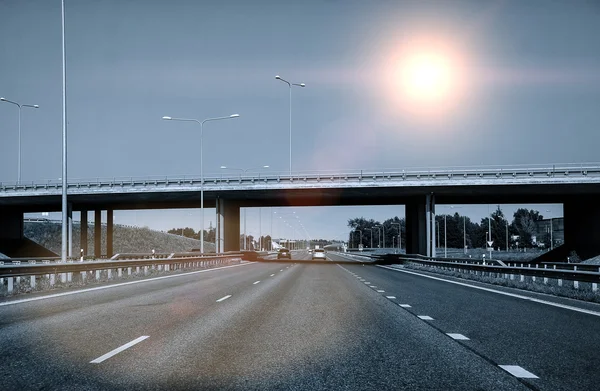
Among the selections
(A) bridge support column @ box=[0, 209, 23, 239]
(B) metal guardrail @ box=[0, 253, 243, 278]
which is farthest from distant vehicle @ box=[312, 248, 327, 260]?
(B) metal guardrail @ box=[0, 253, 243, 278]

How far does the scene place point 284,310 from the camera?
13.4 meters

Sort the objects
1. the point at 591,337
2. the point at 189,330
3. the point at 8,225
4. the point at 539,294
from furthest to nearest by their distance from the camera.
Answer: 1. the point at 8,225
2. the point at 539,294
3. the point at 189,330
4. the point at 591,337

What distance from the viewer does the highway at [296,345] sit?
6.29m

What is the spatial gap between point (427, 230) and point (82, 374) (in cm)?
4840

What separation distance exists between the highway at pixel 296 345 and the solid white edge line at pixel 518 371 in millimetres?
21

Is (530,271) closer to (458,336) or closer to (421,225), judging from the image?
(458,336)

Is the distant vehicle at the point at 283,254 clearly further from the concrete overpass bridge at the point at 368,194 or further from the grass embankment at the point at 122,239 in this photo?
the grass embankment at the point at 122,239

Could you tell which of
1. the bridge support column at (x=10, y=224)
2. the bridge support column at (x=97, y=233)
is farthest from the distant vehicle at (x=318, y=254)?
the bridge support column at (x=10, y=224)

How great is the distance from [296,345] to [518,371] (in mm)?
3070

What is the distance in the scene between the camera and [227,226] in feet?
206

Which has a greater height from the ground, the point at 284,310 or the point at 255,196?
the point at 255,196

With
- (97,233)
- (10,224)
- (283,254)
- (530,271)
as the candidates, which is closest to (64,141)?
(530,271)

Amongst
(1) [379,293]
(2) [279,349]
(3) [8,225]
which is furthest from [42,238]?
(2) [279,349]

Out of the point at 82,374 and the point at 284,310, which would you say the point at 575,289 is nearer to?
the point at 284,310
